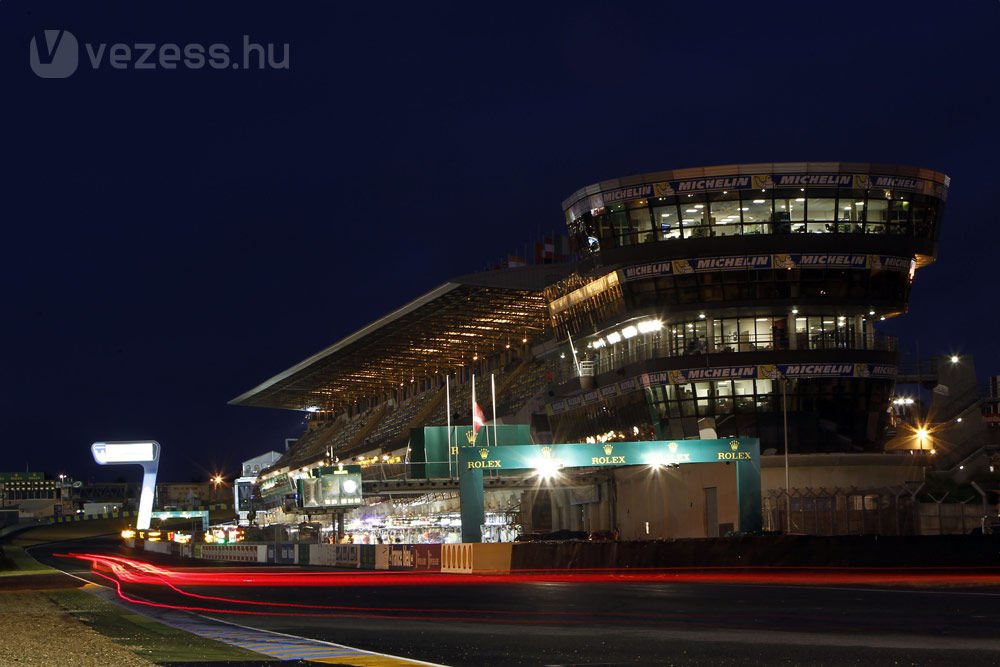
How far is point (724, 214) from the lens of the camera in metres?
65.3

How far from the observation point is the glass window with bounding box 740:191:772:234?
6456 centimetres

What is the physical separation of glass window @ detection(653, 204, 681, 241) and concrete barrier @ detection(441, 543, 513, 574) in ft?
86.4

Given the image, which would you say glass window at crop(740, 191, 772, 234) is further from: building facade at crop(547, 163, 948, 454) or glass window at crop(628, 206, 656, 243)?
glass window at crop(628, 206, 656, 243)

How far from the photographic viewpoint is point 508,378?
107m

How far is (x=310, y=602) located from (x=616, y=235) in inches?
1571

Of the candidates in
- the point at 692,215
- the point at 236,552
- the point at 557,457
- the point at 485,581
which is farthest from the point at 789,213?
the point at 236,552

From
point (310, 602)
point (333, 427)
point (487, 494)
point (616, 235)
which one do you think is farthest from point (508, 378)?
point (310, 602)

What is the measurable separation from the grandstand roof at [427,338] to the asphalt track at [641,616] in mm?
47408

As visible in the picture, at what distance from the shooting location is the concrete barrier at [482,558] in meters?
43.7

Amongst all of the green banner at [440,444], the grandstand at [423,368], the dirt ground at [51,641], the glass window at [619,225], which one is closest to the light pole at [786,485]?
the glass window at [619,225]

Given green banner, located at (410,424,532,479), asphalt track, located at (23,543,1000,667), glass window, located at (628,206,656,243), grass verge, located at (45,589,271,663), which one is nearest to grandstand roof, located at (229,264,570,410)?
glass window, located at (628,206,656,243)

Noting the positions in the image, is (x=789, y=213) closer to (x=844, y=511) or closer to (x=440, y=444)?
(x=844, y=511)

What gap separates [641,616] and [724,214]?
4393 centimetres

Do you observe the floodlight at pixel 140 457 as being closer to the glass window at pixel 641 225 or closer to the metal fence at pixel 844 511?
the glass window at pixel 641 225
